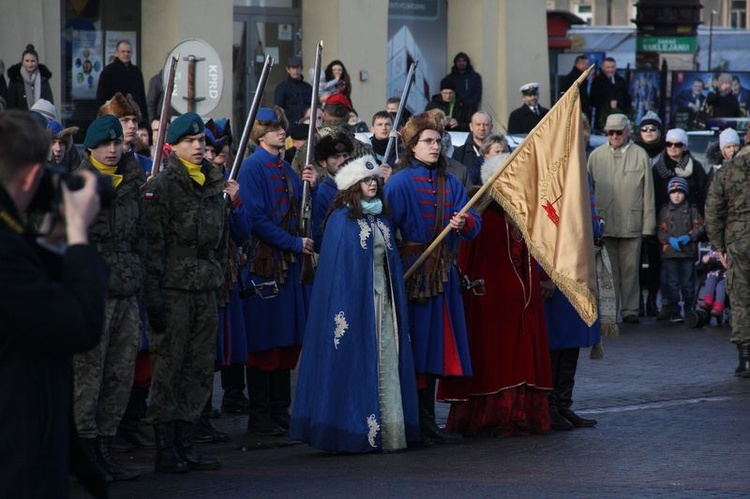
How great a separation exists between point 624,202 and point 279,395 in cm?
762

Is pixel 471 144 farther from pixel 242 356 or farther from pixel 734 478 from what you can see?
pixel 734 478

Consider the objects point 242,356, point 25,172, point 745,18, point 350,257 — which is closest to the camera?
point 25,172

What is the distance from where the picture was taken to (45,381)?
4605 mm

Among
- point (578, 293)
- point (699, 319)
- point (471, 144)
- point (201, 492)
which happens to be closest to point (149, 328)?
point (201, 492)

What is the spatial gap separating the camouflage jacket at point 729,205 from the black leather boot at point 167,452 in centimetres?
Answer: 609

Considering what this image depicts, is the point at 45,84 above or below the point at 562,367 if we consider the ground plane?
above

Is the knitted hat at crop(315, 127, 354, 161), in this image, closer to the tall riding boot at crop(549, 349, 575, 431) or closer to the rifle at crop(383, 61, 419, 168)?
the rifle at crop(383, 61, 419, 168)

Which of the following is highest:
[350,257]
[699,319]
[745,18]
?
[745,18]

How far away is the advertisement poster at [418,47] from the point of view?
26844 mm

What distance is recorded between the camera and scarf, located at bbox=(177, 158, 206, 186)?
8812 millimetres

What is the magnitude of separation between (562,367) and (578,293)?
71 centimetres

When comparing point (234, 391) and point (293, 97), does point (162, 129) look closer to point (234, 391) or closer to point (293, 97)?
point (234, 391)

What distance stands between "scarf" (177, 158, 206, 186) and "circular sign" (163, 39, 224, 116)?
11.0ft

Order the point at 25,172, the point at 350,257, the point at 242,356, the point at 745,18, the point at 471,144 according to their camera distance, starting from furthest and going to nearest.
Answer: the point at 745,18
the point at 471,144
the point at 242,356
the point at 350,257
the point at 25,172
